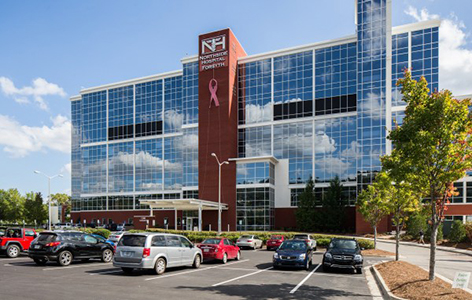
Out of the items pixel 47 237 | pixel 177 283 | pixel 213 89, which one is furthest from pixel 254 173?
pixel 177 283

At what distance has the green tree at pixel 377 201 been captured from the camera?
22434 mm

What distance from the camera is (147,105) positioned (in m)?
72.3

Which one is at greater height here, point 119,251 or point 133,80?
point 133,80

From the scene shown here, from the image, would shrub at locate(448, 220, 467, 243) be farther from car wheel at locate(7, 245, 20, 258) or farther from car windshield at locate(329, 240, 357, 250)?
car wheel at locate(7, 245, 20, 258)

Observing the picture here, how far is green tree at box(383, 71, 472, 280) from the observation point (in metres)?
12.0

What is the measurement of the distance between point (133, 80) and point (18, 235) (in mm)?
55626

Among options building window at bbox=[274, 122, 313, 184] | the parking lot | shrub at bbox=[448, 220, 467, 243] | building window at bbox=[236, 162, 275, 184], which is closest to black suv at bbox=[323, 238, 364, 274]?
the parking lot

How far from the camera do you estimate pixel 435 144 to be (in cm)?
1214

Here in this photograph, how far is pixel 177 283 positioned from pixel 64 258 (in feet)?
24.1

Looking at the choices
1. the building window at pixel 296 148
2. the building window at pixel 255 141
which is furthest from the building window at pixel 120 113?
the building window at pixel 296 148

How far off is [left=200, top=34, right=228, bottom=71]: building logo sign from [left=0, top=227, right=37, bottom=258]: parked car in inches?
1669

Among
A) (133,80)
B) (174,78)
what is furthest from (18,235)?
(133,80)

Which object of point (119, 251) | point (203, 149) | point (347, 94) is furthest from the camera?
point (203, 149)

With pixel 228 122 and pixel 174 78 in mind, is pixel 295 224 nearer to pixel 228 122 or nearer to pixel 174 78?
pixel 228 122
